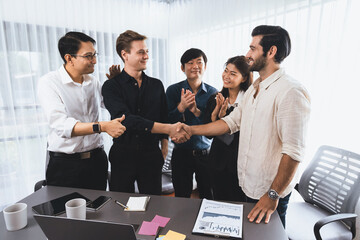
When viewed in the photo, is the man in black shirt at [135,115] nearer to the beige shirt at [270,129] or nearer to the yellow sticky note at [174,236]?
the beige shirt at [270,129]

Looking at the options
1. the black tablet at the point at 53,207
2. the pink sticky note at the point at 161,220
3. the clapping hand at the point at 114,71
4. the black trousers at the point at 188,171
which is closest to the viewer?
the pink sticky note at the point at 161,220

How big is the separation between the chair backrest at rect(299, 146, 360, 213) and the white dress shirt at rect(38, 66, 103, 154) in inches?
74.2

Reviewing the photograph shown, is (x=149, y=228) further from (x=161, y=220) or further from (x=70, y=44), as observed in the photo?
(x=70, y=44)

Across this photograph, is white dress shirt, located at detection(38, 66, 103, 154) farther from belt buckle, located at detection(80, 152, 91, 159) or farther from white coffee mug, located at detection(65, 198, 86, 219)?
white coffee mug, located at detection(65, 198, 86, 219)

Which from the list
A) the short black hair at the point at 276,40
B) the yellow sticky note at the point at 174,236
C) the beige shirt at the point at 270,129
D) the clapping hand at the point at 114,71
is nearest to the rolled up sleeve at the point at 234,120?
the beige shirt at the point at 270,129

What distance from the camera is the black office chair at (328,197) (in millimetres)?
1601

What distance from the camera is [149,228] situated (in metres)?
1.13

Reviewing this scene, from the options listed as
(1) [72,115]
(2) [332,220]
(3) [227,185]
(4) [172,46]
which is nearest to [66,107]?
(1) [72,115]

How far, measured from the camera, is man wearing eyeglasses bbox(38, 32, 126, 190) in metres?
1.74

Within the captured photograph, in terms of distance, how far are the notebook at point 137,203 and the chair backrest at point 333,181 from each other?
4.74ft

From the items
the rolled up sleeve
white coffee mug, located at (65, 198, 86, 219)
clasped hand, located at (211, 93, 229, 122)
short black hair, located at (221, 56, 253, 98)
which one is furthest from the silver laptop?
short black hair, located at (221, 56, 253, 98)

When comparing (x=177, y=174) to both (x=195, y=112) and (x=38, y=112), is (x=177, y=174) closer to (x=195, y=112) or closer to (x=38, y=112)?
(x=195, y=112)

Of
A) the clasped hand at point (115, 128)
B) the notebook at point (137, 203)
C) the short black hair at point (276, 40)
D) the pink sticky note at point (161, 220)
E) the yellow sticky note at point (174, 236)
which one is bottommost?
the yellow sticky note at point (174, 236)

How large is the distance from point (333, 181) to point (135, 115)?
1.68 m
